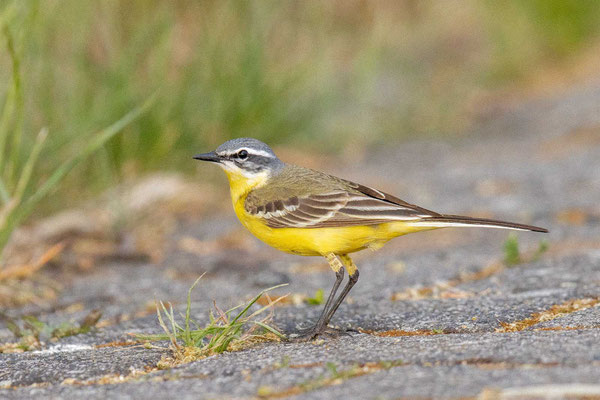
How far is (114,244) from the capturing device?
7.06 m

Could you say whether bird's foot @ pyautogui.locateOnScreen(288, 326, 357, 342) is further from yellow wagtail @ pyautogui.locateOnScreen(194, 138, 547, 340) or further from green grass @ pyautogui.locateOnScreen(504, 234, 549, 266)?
green grass @ pyautogui.locateOnScreen(504, 234, 549, 266)

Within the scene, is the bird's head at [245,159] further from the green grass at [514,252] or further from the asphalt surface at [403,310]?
the green grass at [514,252]

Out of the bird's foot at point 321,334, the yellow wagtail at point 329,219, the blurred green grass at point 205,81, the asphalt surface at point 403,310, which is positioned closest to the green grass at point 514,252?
the asphalt surface at point 403,310

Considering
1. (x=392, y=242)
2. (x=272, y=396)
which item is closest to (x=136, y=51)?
(x=392, y=242)

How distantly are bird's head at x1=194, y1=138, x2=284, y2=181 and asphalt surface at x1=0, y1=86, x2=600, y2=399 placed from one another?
0.84 meters

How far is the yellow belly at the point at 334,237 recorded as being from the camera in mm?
4340

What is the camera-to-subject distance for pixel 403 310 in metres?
4.48

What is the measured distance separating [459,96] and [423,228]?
10.3 m

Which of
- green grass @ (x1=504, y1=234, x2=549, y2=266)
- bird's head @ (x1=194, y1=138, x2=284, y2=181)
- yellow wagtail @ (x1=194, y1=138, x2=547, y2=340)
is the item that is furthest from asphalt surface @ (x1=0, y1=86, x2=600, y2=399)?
bird's head @ (x1=194, y1=138, x2=284, y2=181)

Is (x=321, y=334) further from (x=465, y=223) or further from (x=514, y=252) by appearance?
(x=514, y=252)

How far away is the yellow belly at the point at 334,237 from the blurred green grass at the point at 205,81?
1864 mm

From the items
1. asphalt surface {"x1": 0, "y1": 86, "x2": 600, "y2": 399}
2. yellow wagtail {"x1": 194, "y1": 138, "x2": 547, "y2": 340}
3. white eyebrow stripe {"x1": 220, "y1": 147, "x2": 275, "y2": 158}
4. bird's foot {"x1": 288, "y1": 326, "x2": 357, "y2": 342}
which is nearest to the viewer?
asphalt surface {"x1": 0, "y1": 86, "x2": 600, "y2": 399}

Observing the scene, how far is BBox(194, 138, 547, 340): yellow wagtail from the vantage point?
4.25 metres

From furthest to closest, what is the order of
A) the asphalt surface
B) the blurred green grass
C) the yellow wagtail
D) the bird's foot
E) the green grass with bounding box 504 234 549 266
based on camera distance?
the blurred green grass, the green grass with bounding box 504 234 549 266, the yellow wagtail, the bird's foot, the asphalt surface
